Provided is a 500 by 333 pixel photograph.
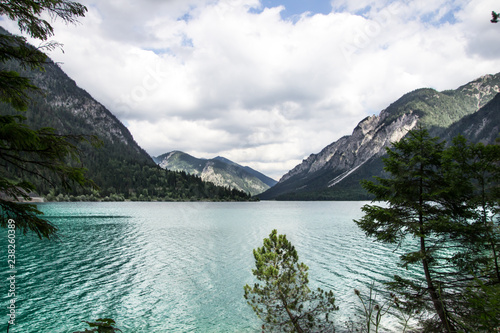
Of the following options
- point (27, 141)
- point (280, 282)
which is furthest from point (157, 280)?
point (27, 141)

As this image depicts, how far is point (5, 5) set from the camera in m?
7.79

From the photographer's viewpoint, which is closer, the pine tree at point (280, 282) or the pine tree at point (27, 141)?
the pine tree at point (27, 141)

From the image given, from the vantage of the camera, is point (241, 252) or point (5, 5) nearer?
point (5, 5)

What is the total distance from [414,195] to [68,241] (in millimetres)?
55190

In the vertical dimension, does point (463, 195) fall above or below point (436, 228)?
above

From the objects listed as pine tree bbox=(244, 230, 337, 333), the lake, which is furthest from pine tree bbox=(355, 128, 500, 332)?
the lake

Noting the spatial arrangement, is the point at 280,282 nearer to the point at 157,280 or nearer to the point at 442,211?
the point at 442,211

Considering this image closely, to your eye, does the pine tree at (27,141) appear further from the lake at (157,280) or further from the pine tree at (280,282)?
the lake at (157,280)

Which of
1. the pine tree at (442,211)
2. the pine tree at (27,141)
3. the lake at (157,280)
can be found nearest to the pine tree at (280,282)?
the pine tree at (442,211)

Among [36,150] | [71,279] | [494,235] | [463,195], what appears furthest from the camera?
[71,279]

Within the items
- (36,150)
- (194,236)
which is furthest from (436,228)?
(194,236)

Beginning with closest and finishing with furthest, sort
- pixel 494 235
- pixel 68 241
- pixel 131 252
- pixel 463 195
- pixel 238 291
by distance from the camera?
pixel 494 235
pixel 463 195
pixel 238 291
pixel 131 252
pixel 68 241

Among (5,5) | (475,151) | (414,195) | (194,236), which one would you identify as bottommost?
(194,236)

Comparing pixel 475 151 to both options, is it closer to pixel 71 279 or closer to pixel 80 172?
pixel 80 172
